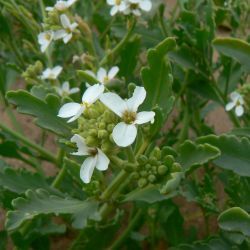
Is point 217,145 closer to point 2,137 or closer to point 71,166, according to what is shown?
point 71,166

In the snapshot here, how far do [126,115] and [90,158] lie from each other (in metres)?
0.10

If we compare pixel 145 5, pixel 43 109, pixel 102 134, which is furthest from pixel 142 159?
pixel 145 5

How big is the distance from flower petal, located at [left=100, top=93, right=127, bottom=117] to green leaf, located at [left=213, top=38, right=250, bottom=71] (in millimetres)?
291

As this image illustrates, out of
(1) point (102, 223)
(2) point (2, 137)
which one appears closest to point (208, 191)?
(1) point (102, 223)

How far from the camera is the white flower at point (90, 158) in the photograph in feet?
3.34

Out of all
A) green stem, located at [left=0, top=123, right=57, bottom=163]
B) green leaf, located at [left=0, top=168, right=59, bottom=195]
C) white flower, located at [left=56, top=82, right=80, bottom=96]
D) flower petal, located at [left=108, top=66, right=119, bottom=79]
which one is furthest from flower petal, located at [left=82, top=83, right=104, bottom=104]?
green stem, located at [left=0, top=123, right=57, bottom=163]

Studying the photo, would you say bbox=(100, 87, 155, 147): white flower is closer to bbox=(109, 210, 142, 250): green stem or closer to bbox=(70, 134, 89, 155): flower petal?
bbox=(70, 134, 89, 155): flower petal

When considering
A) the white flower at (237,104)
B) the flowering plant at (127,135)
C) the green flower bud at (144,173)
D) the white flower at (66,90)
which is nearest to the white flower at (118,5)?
the flowering plant at (127,135)

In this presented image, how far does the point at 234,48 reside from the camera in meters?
1.21

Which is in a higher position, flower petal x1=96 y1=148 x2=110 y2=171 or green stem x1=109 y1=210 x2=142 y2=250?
flower petal x1=96 y1=148 x2=110 y2=171

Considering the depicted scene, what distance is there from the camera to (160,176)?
3.63ft

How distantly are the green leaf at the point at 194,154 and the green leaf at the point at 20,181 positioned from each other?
0.35m

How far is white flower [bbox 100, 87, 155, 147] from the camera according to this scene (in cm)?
98

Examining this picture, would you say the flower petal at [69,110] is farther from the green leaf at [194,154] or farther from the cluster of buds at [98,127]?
the green leaf at [194,154]
